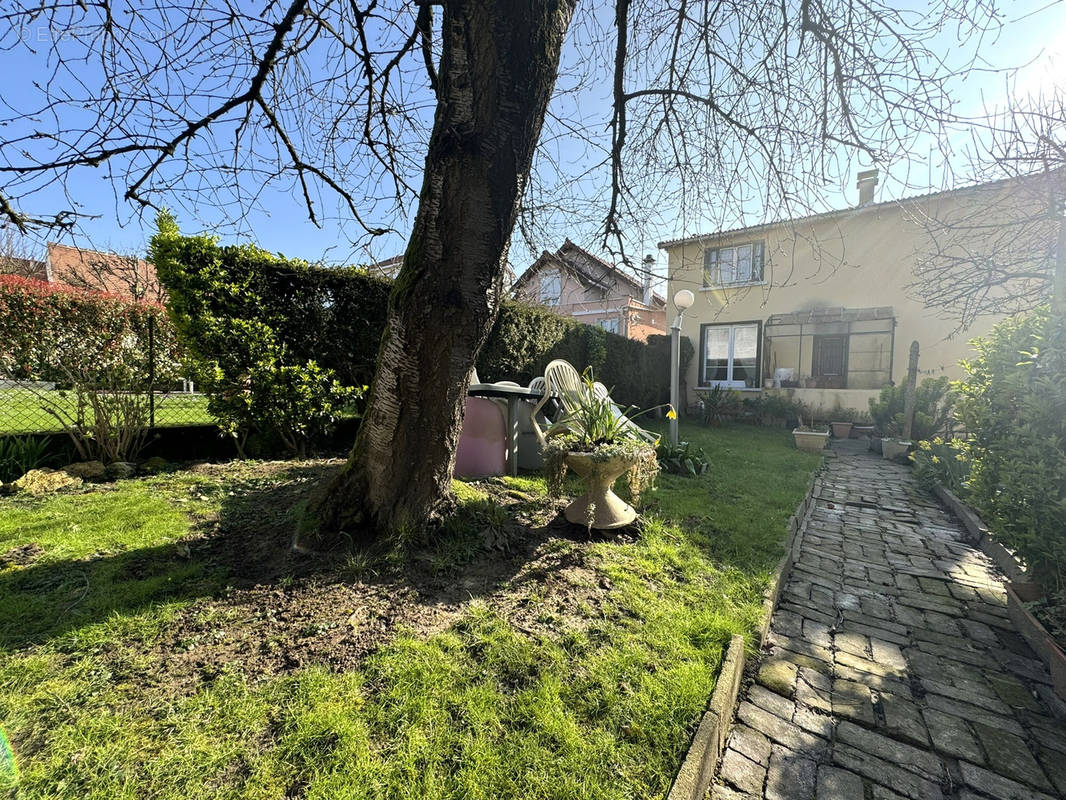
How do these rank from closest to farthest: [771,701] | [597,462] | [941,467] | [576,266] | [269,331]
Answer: [771,701]
[597,462]
[269,331]
[576,266]
[941,467]

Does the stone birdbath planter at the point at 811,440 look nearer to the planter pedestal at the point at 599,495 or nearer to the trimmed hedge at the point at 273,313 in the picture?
the trimmed hedge at the point at 273,313

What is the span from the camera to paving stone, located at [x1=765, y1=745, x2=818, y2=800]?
4.99 feet

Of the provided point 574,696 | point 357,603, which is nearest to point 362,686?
point 357,603

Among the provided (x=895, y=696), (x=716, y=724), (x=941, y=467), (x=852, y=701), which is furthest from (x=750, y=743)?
(x=941, y=467)

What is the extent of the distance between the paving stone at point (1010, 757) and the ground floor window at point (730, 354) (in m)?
12.1

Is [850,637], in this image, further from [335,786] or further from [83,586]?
[83,586]

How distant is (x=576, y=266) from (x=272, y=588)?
4328 millimetres

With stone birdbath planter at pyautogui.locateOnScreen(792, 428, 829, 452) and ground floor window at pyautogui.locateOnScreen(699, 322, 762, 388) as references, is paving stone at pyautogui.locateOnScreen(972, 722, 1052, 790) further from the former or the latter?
ground floor window at pyautogui.locateOnScreen(699, 322, 762, 388)

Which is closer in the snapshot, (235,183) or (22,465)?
(235,183)

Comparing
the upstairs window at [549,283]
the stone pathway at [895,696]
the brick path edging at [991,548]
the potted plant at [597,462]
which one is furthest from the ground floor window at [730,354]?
the potted plant at [597,462]

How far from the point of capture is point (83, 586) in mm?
2207

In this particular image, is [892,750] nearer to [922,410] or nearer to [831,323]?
[922,410]

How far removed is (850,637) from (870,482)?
4.73 metres

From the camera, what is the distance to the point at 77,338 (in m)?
5.17
